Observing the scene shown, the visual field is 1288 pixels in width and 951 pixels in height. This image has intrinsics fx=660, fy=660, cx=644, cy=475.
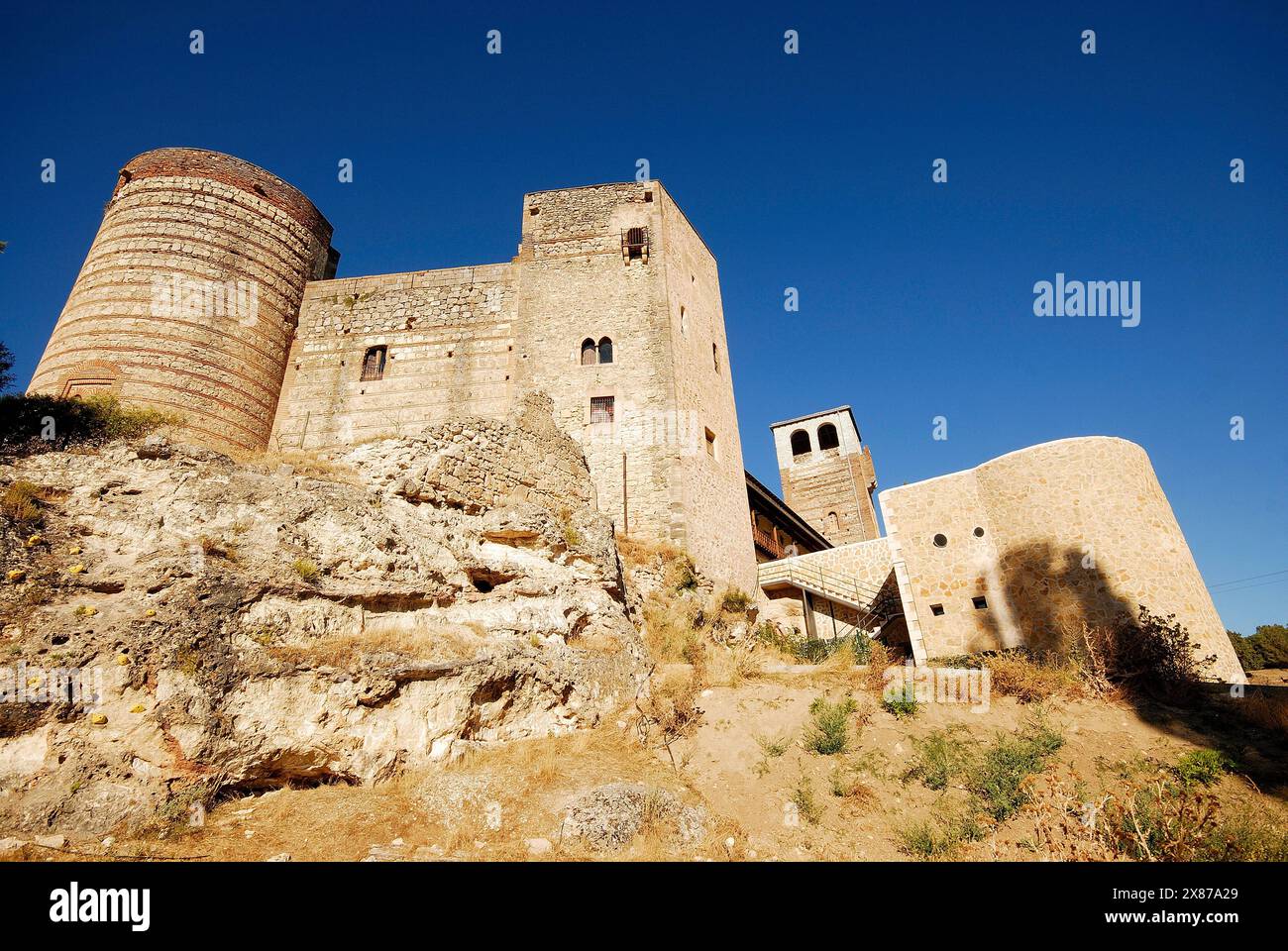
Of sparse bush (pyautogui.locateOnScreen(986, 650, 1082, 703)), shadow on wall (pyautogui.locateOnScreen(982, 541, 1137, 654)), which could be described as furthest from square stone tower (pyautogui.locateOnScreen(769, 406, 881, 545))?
sparse bush (pyautogui.locateOnScreen(986, 650, 1082, 703))

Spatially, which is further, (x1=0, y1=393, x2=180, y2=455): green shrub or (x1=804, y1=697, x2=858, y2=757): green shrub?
(x1=804, y1=697, x2=858, y2=757): green shrub

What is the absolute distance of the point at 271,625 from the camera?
705 centimetres

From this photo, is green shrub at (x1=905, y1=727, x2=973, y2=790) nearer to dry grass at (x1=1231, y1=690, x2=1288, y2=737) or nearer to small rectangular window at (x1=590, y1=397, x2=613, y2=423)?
dry grass at (x1=1231, y1=690, x2=1288, y2=737)

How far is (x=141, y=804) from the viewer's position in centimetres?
545

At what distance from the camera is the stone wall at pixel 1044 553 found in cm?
1153

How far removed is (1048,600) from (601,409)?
11.0 metres

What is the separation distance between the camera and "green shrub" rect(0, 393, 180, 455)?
8.17 metres

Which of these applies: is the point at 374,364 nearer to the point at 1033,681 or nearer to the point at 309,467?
the point at 309,467

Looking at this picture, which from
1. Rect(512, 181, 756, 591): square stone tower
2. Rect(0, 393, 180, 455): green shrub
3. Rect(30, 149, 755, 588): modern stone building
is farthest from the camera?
Rect(512, 181, 756, 591): square stone tower

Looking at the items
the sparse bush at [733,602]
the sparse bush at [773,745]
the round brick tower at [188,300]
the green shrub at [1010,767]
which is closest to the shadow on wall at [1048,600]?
the green shrub at [1010,767]

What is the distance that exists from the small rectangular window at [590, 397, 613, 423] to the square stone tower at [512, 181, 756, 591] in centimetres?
3

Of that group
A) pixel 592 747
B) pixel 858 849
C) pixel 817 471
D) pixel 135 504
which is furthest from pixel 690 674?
pixel 817 471
